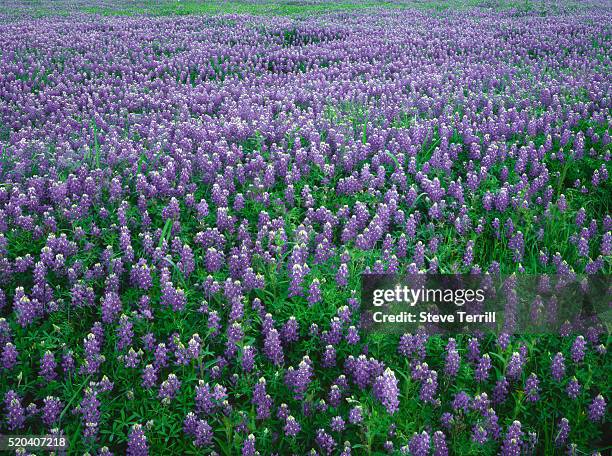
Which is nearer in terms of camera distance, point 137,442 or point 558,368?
point 137,442

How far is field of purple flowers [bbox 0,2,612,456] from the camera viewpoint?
A: 3.49 m

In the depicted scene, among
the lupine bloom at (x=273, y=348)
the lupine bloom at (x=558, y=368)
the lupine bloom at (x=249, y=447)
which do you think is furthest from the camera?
the lupine bloom at (x=273, y=348)

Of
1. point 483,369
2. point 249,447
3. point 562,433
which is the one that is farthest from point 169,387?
point 562,433

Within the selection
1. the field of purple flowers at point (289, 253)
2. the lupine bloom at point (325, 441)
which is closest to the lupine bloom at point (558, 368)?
the field of purple flowers at point (289, 253)

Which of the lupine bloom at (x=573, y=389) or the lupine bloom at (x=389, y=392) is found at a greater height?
the lupine bloom at (x=389, y=392)

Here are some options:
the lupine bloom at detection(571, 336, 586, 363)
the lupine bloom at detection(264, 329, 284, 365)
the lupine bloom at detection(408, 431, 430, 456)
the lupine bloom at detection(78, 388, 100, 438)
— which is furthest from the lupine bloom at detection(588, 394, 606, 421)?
the lupine bloom at detection(78, 388, 100, 438)

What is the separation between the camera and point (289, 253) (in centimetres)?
483

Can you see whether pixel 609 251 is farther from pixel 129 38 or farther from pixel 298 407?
pixel 129 38

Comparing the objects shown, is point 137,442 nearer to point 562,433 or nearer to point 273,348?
point 273,348

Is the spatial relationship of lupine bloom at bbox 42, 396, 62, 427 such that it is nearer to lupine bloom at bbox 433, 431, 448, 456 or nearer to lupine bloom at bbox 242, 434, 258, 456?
lupine bloom at bbox 242, 434, 258, 456

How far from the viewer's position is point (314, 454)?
10.6 ft

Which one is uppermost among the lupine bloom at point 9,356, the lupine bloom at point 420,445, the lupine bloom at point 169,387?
the lupine bloom at point 9,356

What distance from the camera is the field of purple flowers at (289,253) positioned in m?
3.49

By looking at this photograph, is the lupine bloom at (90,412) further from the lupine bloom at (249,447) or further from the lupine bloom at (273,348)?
the lupine bloom at (273,348)
